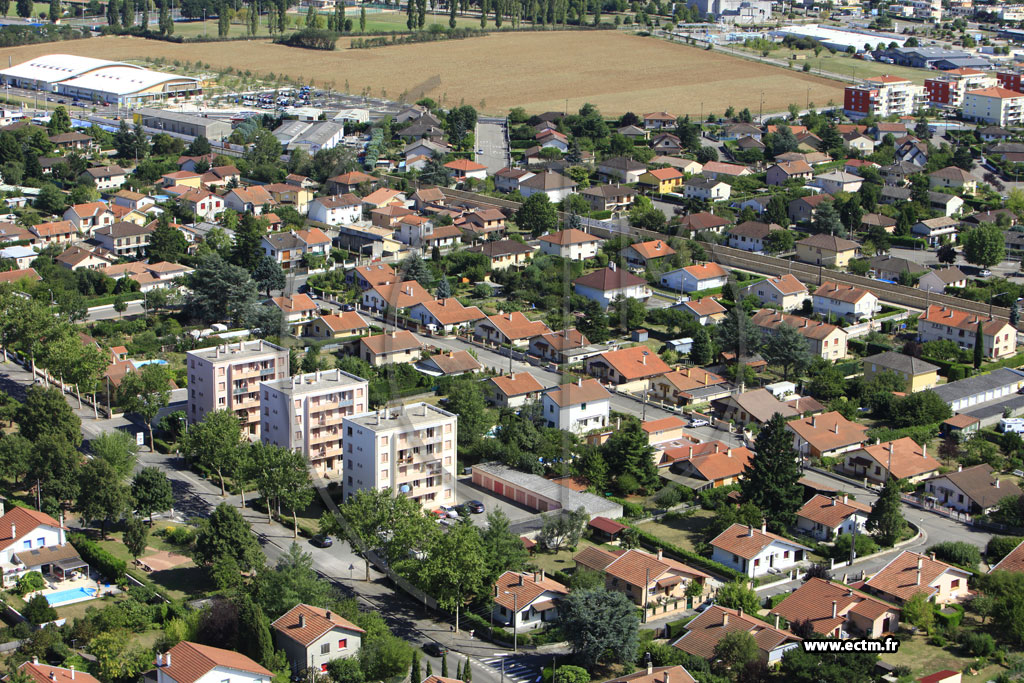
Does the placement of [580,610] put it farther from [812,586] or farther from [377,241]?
[377,241]

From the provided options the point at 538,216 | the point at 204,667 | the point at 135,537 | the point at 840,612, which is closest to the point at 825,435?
the point at 840,612

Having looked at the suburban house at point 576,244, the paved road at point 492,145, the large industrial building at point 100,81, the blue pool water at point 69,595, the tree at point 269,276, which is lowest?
the blue pool water at point 69,595

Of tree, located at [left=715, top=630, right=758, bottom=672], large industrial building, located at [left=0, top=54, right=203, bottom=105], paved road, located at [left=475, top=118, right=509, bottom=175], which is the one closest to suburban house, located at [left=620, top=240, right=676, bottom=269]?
paved road, located at [left=475, top=118, right=509, bottom=175]

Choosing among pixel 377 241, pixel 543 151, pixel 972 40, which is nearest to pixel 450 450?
pixel 377 241

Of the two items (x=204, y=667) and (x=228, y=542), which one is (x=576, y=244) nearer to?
(x=228, y=542)

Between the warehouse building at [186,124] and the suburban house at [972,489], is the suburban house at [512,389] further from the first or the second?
the warehouse building at [186,124]

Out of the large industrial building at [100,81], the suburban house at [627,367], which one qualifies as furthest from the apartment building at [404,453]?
the large industrial building at [100,81]

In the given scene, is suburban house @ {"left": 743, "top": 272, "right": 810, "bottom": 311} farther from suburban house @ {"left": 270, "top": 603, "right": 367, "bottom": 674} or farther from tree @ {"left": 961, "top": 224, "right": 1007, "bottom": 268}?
suburban house @ {"left": 270, "top": 603, "right": 367, "bottom": 674}

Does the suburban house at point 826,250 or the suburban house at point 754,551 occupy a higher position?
the suburban house at point 826,250
